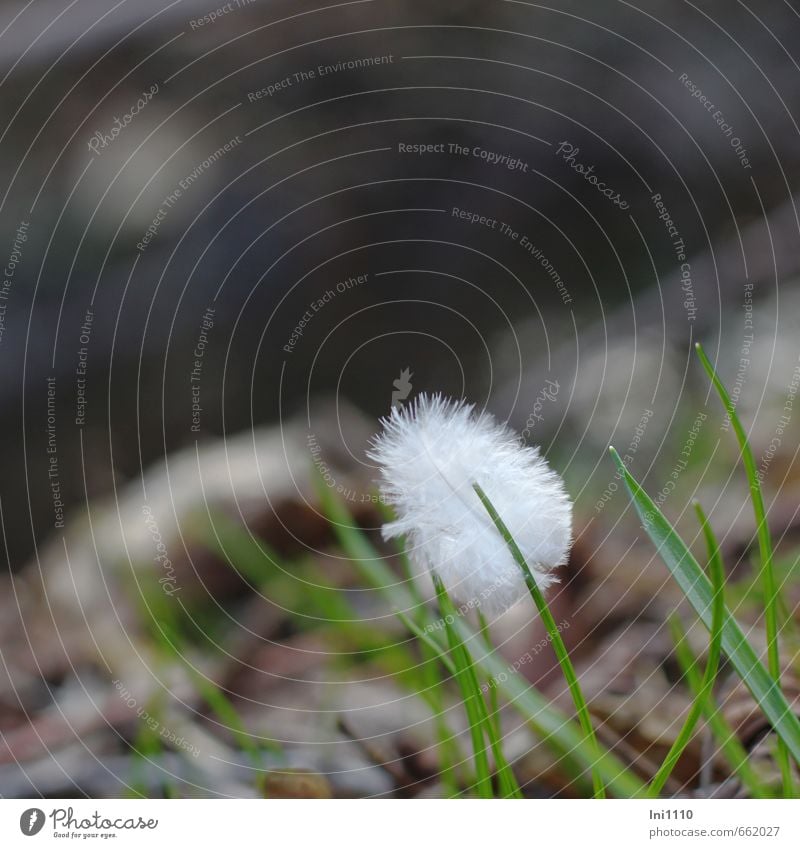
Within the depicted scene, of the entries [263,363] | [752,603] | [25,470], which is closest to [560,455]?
[752,603]

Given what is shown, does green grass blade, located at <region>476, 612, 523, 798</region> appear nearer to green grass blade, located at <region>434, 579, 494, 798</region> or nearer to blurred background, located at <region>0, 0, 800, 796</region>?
green grass blade, located at <region>434, 579, 494, 798</region>

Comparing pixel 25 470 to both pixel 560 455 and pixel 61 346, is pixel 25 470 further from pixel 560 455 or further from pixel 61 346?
pixel 560 455

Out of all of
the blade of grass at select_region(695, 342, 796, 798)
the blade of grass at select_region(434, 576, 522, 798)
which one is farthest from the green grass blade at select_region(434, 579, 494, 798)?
the blade of grass at select_region(695, 342, 796, 798)

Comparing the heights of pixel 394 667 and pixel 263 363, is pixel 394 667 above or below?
below

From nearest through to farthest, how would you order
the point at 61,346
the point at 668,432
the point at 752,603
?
1. the point at 752,603
2. the point at 668,432
3. the point at 61,346

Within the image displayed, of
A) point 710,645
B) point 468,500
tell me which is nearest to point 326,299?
point 468,500

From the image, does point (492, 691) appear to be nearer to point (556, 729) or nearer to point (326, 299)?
point (556, 729)
